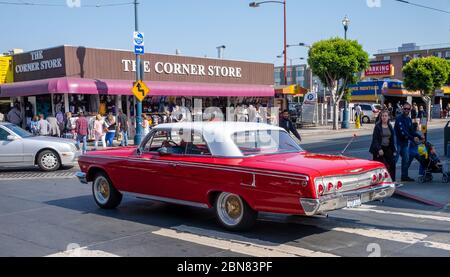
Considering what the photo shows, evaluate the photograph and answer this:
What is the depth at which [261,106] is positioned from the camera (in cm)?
3191

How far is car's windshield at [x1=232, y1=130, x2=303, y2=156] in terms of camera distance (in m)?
7.27

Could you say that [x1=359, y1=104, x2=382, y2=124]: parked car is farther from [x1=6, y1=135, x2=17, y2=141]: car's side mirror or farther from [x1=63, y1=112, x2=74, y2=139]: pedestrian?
[x1=6, y1=135, x2=17, y2=141]: car's side mirror

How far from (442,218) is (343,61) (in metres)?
23.8

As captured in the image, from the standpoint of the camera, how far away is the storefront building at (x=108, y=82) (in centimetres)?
2250

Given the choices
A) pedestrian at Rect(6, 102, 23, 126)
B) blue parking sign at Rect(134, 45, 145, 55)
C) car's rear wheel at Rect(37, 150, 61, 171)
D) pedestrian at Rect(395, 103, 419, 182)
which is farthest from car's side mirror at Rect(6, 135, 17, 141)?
pedestrian at Rect(395, 103, 419, 182)

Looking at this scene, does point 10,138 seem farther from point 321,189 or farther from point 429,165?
point 429,165

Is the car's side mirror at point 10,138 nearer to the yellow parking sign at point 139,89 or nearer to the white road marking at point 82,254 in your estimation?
the yellow parking sign at point 139,89

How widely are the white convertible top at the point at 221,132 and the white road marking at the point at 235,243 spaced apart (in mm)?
1146

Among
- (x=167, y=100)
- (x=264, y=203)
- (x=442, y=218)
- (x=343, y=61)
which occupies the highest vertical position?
(x=343, y=61)

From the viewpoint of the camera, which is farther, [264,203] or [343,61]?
[343,61]

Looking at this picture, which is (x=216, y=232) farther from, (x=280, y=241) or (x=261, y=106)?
(x=261, y=106)

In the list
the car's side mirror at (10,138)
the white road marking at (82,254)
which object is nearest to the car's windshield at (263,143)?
the white road marking at (82,254)

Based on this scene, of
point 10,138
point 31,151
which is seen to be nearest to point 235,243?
point 31,151

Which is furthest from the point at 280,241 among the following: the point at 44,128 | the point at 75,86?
the point at 75,86
